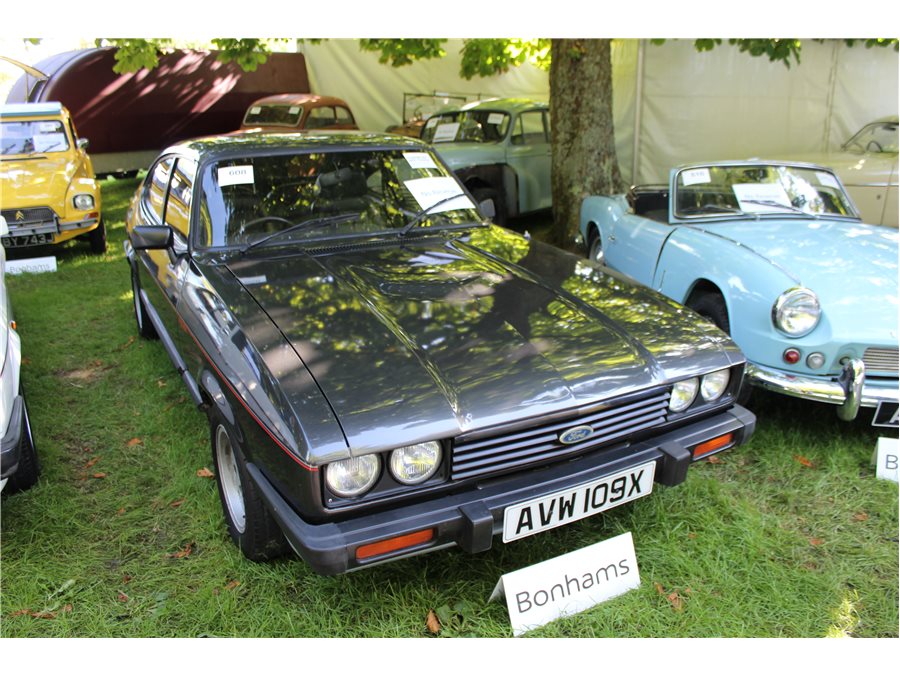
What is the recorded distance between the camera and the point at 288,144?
3281 mm

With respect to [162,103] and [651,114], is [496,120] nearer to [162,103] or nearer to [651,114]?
[651,114]

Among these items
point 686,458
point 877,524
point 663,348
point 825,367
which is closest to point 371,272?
point 663,348

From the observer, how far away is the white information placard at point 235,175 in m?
3.04

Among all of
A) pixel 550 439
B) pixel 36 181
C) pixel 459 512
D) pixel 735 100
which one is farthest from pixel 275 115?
pixel 459 512

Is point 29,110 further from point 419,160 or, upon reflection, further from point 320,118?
point 419,160

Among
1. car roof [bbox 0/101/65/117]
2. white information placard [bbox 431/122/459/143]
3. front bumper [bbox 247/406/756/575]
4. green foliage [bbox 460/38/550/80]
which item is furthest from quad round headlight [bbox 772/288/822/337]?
green foliage [bbox 460/38/550/80]

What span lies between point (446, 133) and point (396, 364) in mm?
6880

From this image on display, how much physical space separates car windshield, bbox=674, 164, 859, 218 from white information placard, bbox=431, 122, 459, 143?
4.39 metres

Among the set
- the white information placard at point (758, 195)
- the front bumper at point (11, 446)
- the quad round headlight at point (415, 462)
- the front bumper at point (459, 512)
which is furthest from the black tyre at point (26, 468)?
the white information placard at point (758, 195)

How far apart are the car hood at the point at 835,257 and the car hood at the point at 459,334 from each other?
1103 millimetres

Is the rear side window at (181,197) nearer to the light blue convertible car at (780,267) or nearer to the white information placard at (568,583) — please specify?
the white information placard at (568,583)

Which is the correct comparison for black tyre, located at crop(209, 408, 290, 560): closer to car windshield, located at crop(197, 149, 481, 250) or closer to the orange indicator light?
the orange indicator light

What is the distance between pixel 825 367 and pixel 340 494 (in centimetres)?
248

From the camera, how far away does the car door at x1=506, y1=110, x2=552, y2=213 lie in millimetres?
8008
